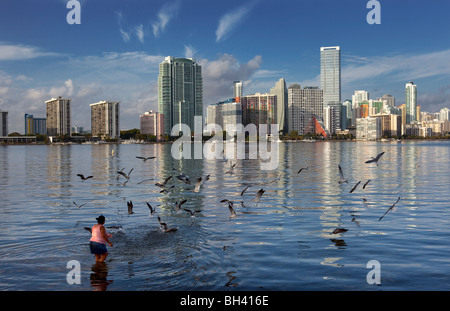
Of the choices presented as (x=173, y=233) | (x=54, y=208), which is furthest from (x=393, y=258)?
(x=54, y=208)

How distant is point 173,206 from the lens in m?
31.7

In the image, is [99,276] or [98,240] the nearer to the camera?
[99,276]

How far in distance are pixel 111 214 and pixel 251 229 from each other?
10271 mm

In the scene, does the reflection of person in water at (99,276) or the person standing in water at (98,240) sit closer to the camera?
the reflection of person in water at (99,276)

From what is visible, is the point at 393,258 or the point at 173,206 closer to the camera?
the point at 393,258

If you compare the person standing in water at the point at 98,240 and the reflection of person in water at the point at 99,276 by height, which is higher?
the person standing in water at the point at 98,240

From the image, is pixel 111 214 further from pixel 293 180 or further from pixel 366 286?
pixel 293 180

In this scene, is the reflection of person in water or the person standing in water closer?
the reflection of person in water

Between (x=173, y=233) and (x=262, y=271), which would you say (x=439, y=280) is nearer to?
(x=262, y=271)

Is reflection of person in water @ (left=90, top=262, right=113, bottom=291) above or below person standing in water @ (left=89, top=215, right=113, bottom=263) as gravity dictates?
below

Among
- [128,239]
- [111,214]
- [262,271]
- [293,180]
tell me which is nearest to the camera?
[262,271]

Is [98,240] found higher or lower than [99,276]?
higher
